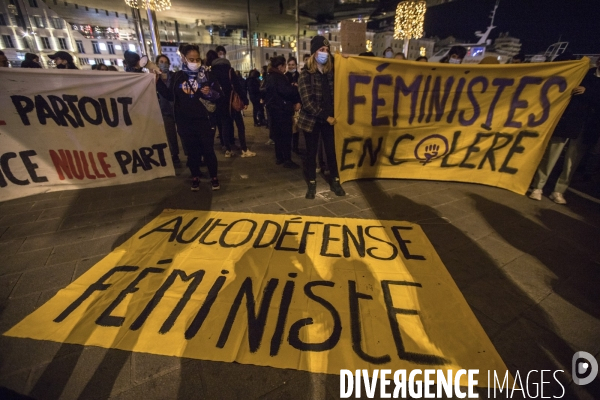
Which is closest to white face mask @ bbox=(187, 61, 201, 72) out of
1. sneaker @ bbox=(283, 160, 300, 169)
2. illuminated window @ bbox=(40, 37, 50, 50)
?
sneaker @ bbox=(283, 160, 300, 169)

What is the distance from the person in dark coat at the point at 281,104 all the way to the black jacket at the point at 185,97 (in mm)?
1070

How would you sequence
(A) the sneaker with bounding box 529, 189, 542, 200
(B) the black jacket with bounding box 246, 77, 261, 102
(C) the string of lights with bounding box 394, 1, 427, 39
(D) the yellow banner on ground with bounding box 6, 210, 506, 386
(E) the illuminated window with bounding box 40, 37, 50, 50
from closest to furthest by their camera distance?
(D) the yellow banner on ground with bounding box 6, 210, 506, 386, (A) the sneaker with bounding box 529, 189, 542, 200, (B) the black jacket with bounding box 246, 77, 261, 102, (C) the string of lights with bounding box 394, 1, 427, 39, (E) the illuminated window with bounding box 40, 37, 50, 50

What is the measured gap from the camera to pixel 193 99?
136 inches

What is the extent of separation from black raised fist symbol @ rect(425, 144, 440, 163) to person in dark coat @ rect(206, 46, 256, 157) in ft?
10.0

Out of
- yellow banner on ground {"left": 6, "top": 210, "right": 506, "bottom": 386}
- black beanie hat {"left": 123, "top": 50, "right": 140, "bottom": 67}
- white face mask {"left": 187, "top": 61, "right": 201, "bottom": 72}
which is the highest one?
black beanie hat {"left": 123, "top": 50, "right": 140, "bottom": 67}

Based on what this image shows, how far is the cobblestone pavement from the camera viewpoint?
1479 millimetres

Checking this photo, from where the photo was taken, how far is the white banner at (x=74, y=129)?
350cm

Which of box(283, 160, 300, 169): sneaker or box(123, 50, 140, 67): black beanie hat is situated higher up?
box(123, 50, 140, 67): black beanie hat

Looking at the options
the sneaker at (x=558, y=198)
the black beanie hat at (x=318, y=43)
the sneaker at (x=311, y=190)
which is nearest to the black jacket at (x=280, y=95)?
the black beanie hat at (x=318, y=43)

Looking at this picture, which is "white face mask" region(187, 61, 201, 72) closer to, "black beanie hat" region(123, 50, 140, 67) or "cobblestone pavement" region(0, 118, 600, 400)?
"cobblestone pavement" region(0, 118, 600, 400)

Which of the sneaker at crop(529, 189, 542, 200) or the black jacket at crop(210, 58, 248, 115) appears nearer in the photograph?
the sneaker at crop(529, 189, 542, 200)

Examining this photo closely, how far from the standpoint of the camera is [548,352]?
1627mm

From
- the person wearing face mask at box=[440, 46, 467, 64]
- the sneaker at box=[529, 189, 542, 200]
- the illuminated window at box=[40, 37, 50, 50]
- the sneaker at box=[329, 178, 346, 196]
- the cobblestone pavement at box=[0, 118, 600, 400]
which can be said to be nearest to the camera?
the cobblestone pavement at box=[0, 118, 600, 400]

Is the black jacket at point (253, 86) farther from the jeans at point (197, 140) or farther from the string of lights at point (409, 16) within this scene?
the string of lights at point (409, 16)
